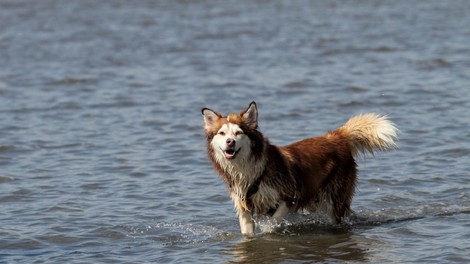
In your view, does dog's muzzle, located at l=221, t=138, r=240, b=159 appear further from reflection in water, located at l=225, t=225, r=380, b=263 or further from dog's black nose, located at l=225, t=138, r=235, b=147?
reflection in water, located at l=225, t=225, r=380, b=263

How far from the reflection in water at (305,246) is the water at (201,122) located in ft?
0.07

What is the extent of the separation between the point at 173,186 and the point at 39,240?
2.36 meters

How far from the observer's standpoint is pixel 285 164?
9.47m

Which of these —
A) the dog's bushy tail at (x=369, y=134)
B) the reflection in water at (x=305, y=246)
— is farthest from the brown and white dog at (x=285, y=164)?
the reflection in water at (x=305, y=246)

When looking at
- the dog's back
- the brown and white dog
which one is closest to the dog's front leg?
the brown and white dog

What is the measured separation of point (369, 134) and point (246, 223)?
1658mm

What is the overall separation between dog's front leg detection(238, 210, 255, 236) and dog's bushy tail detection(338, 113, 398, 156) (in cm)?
140

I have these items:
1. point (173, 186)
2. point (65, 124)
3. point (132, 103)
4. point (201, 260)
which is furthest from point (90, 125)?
point (201, 260)

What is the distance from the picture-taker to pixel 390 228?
9773mm

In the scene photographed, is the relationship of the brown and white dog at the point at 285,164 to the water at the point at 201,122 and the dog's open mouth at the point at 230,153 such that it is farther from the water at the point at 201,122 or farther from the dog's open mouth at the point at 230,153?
the water at the point at 201,122

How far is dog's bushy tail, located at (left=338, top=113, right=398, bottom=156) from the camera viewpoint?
1012 centimetres

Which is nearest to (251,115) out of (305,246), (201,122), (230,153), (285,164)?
(230,153)

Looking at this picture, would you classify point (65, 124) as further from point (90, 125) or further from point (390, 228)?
point (390, 228)

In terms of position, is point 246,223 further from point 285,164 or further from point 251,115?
point 251,115
